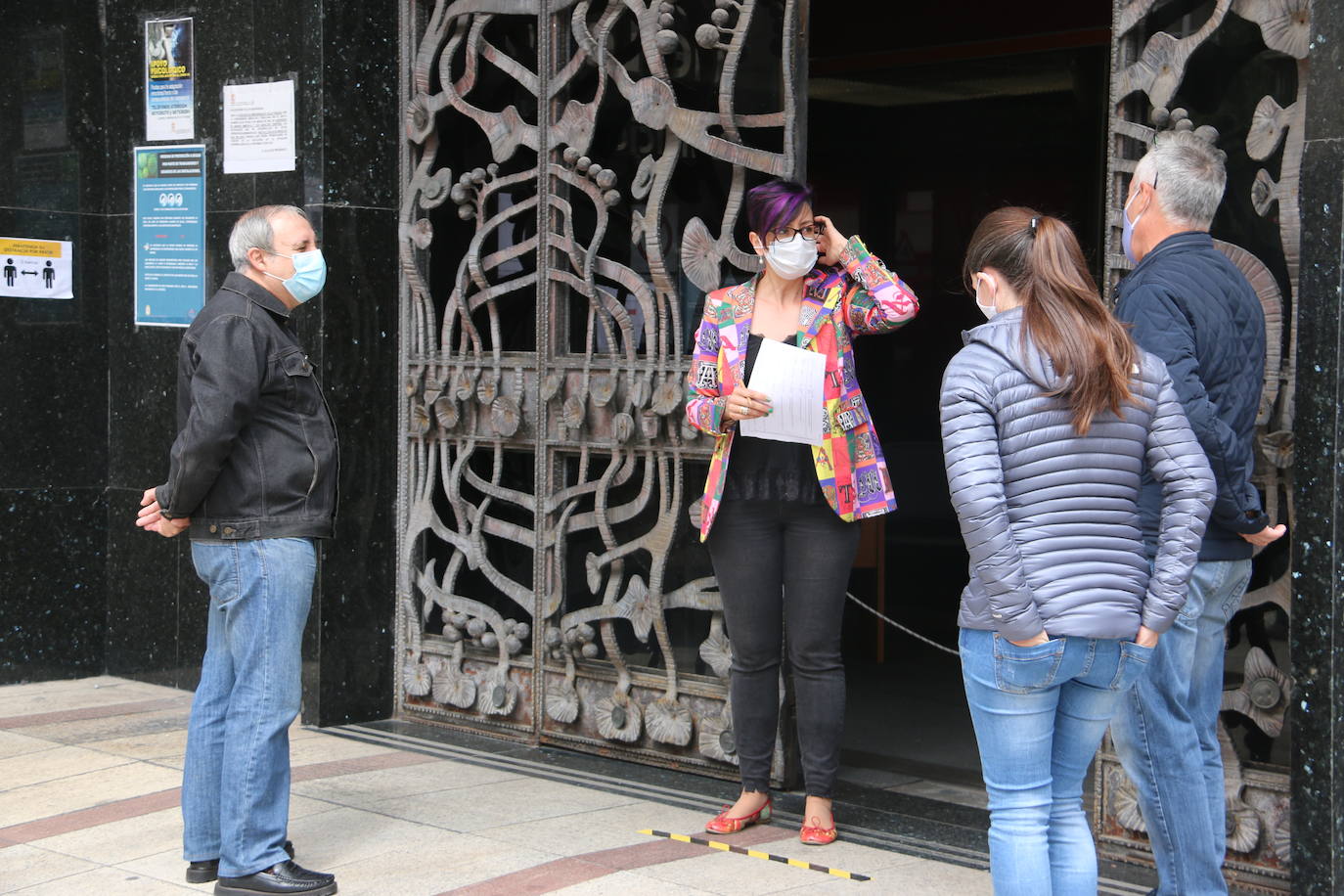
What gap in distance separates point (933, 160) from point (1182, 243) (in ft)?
26.1

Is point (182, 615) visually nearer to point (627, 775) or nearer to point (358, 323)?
point (358, 323)

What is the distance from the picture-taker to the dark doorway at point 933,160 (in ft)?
34.2

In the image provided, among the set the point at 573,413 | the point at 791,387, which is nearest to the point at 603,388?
the point at 573,413

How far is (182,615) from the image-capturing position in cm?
745

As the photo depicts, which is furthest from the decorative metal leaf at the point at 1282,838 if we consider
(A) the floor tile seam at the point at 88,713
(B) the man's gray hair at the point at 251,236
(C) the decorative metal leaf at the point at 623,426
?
(A) the floor tile seam at the point at 88,713

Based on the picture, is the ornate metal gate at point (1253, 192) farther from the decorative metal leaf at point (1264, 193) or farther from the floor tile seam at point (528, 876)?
the floor tile seam at point (528, 876)

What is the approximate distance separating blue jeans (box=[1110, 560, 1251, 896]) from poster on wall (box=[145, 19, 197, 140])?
4971 millimetres

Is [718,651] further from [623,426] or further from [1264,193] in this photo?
[1264,193]

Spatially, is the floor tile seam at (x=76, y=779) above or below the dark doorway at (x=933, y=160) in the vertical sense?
below

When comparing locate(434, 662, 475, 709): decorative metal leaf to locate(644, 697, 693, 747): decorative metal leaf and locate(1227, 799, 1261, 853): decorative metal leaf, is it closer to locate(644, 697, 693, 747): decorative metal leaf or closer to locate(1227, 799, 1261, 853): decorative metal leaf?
locate(644, 697, 693, 747): decorative metal leaf

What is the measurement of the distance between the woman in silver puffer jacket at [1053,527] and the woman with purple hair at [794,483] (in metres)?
1.42

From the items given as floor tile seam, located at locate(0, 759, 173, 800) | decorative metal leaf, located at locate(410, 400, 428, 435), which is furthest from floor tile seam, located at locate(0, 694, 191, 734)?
decorative metal leaf, located at locate(410, 400, 428, 435)

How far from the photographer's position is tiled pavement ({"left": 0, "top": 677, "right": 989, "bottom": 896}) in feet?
15.4

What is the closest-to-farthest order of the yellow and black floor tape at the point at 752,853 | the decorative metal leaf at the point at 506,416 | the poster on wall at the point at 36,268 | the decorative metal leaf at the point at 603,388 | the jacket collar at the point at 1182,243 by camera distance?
the jacket collar at the point at 1182,243 → the yellow and black floor tape at the point at 752,853 → the decorative metal leaf at the point at 603,388 → the decorative metal leaf at the point at 506,416 → the poster on wall at the point at 36,268
